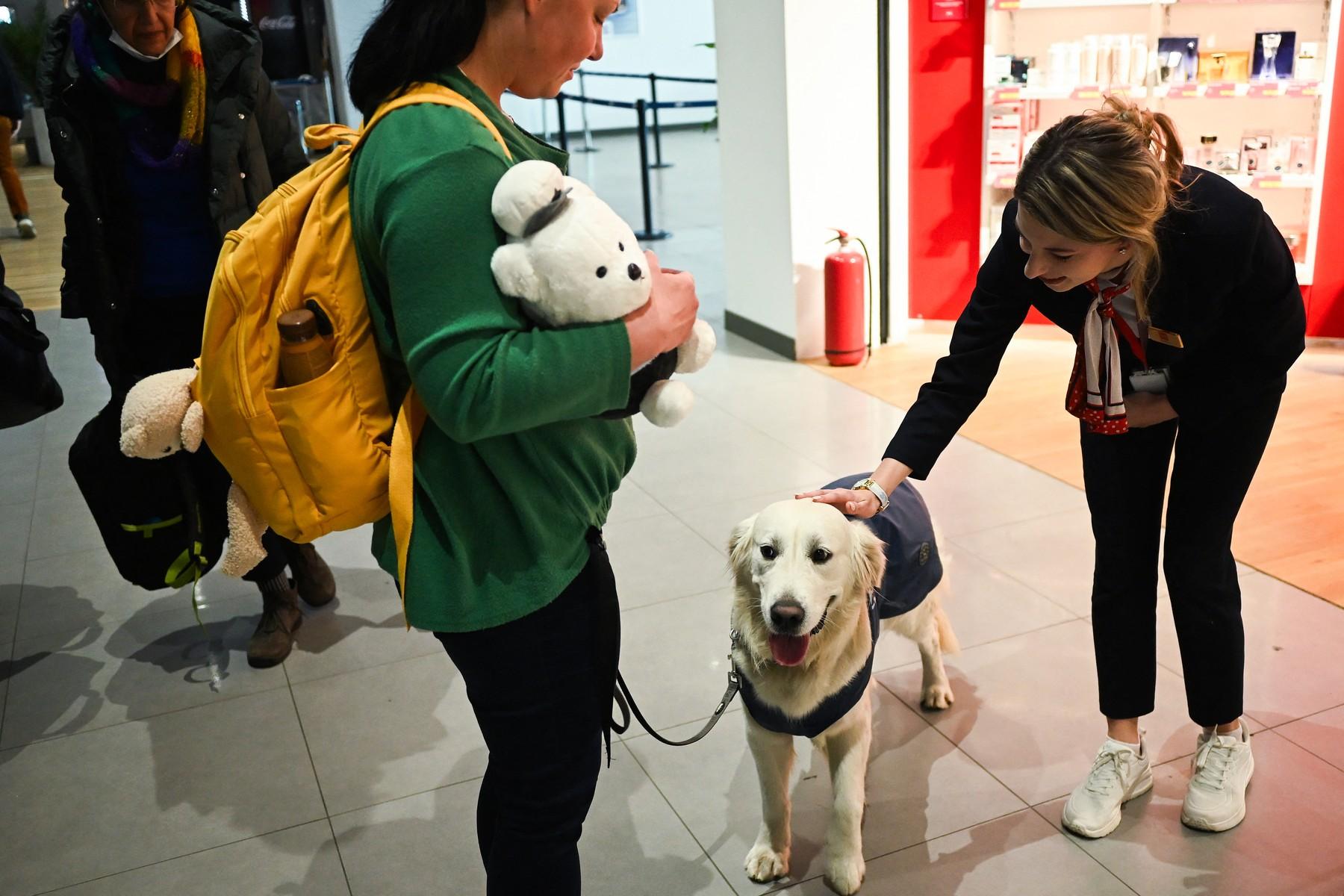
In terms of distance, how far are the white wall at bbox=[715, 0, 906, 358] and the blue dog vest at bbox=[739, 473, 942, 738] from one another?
310 cm

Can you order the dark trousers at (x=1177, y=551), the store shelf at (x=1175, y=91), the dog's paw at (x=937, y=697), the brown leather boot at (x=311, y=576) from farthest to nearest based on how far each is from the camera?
the store shelf at (x=1175, y=91) < the brown leather boot at (x=311, y=576) < the dog's paw at (x=937, y=697) < the dark trousers at (x=1177, y=551)

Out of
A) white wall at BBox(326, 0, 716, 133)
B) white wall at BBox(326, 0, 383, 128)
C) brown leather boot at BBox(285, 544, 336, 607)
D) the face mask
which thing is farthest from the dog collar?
white wall at BBox(326, 0, 716, 133)

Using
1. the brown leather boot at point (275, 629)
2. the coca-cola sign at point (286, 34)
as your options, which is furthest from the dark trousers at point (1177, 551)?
the coca-cola sign at point (286, 34)

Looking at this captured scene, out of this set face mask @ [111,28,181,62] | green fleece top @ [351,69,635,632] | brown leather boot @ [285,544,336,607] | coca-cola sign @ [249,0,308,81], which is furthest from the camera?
coca-cola sign @ [249,0,308,81]

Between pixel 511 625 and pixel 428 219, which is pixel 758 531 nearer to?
pixel 511 625

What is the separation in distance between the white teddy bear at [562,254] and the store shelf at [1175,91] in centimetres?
414

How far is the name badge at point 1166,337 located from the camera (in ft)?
6.19

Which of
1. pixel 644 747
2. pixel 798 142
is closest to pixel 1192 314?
pixel 644 747

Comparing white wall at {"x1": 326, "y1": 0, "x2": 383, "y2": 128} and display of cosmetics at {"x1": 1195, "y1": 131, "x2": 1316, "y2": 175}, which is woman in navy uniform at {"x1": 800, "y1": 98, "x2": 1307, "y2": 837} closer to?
display of cosmetics at {"x1": 1195, "y1": 131, "x2": 1316, "y2": 175}

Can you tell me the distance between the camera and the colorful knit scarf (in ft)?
8.10

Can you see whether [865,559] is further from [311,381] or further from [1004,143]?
[1004,143]

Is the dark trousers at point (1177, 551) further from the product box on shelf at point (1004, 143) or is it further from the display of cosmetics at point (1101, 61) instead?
the display of cosmetics at point (1101, 61)

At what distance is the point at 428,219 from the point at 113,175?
6.08ft

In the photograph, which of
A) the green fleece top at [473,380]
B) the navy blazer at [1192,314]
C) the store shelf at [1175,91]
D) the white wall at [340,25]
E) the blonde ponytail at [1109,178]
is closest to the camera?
the green fleece top at [473,380]
